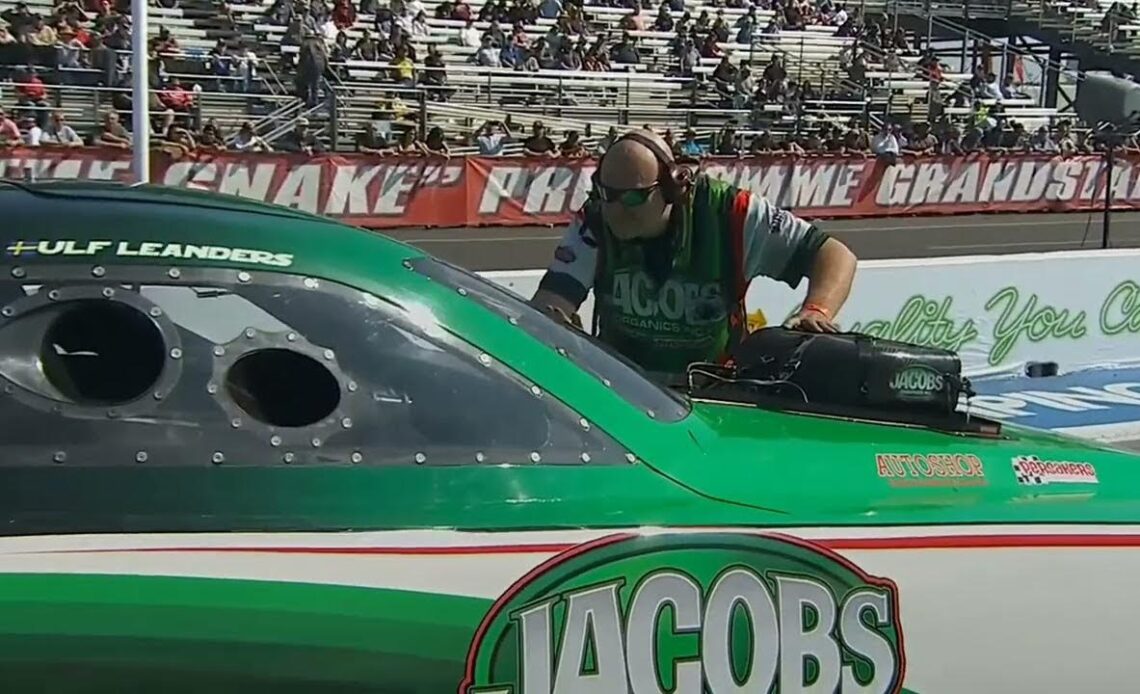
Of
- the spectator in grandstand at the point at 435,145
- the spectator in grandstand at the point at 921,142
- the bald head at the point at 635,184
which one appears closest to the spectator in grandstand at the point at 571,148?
the spectator in grandstand at the point at 435,145

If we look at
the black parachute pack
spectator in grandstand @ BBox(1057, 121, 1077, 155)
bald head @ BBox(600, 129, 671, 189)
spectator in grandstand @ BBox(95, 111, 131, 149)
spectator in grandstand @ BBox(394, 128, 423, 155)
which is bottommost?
spectator in grandstand @ BBox(1057, 121, 1077, 155)

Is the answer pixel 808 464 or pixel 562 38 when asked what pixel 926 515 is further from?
pixel 562 38

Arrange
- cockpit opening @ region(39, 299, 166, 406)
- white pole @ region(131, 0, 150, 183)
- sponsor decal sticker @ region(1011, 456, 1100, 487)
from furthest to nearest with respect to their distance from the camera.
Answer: white pole @ region(131, 0, 150, 183) < sponsor decal sticker @ region(1011, 456, 1100, 487) < cockpit opening @ region(39, 299, 166, 406)

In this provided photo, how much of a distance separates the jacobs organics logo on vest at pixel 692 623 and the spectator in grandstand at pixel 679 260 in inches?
51.5

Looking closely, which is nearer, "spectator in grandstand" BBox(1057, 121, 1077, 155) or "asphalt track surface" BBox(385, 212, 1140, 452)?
"asphalt track surface" BBox(385, 212, 1140, 452)

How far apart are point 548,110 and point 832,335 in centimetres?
1995

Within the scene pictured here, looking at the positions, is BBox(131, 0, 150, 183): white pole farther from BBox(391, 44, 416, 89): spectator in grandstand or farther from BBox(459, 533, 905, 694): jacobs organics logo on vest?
BBox(391, 44, 416, 89): spectator in grandstand

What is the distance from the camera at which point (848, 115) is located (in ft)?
87.4

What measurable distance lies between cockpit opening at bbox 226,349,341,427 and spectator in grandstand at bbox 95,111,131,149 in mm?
15001

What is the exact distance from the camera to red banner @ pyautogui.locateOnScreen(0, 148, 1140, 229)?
1706cm

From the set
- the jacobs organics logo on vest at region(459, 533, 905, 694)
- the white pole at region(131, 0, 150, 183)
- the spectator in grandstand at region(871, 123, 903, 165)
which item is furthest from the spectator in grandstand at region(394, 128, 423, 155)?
the jacobs organics logo on vest at region(459, 533, 905, 694)

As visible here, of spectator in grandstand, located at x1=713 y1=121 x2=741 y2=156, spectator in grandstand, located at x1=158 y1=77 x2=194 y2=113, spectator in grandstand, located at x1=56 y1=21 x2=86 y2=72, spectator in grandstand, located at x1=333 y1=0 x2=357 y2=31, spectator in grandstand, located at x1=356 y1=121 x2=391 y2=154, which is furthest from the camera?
spectator in grandstand, located at x1=333 y1=0 x2=357 y2=31

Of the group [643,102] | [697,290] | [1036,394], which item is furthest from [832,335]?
[643,102]

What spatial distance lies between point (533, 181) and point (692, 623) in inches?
704
